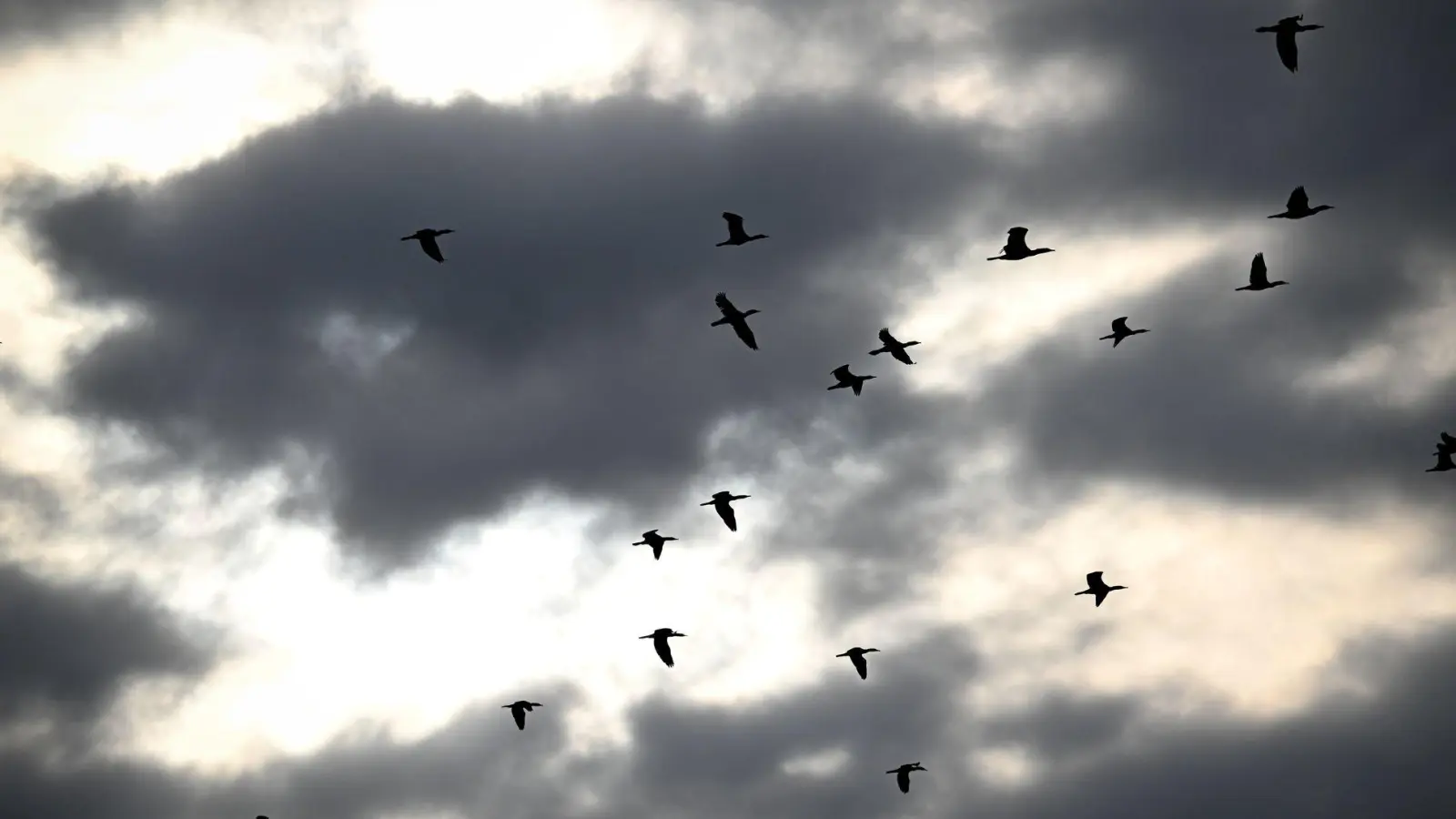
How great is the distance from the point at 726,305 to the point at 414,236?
16.9 metres

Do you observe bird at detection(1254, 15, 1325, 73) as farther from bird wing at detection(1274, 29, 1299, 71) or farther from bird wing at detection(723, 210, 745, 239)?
bird wing at detection(723, 210, 745, 239)

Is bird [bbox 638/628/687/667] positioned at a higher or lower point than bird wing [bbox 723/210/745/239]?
lower

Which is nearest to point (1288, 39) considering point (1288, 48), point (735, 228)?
point (1288, 48)

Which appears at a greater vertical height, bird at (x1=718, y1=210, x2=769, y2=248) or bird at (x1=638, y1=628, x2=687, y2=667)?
bird at (x1=718, y1=210, x2=769, y2=248)

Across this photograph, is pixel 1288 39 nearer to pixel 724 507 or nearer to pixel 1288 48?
pixel 1288 48

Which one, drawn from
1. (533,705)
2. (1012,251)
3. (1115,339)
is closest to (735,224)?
(1012,251)

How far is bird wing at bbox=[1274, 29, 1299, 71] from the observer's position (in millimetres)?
88312

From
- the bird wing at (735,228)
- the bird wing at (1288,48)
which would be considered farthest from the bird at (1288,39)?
the bird wing at (735,228)

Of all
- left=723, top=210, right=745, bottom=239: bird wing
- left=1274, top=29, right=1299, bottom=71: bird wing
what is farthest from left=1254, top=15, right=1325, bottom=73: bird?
left=723, top=210, right=745, bottom=239: bird wing

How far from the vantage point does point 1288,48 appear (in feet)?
292

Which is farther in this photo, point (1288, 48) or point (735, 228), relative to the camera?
point (735, 228)

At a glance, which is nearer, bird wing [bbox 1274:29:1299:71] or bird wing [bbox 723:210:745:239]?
bird wing [bbox 1274:29:1299:71]

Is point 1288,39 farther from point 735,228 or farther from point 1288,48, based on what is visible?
point 735,228

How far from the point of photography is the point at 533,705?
4754 inches
